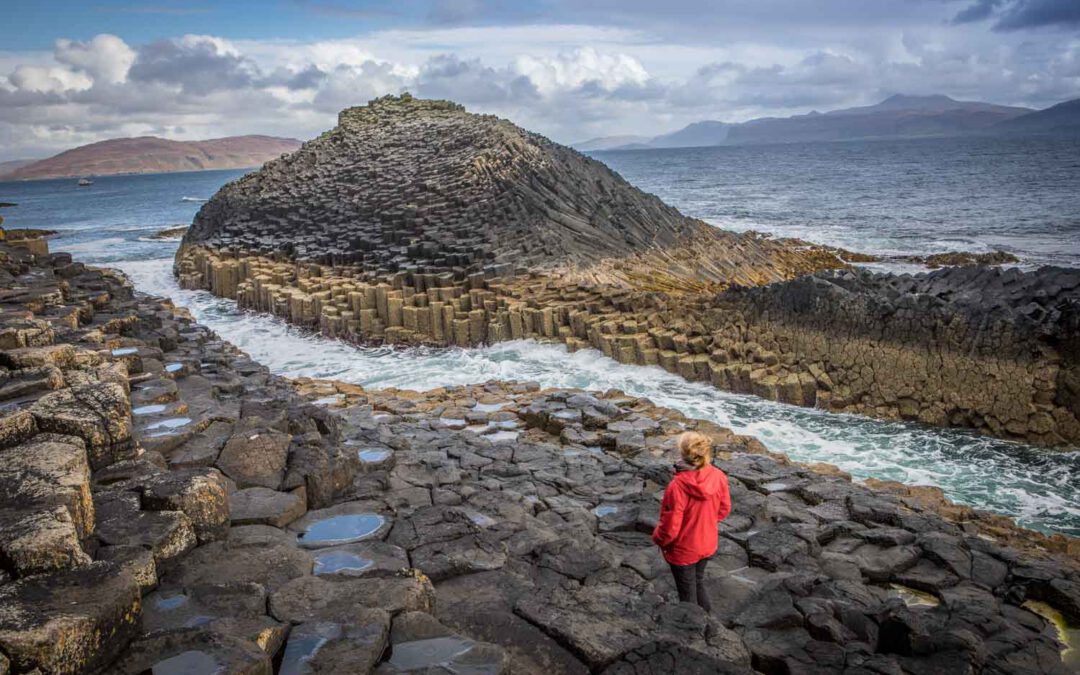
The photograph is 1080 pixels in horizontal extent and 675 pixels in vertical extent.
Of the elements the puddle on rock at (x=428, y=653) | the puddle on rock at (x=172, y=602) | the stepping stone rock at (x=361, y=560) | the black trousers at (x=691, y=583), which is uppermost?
the puddle on rock at (x=172, y=602)

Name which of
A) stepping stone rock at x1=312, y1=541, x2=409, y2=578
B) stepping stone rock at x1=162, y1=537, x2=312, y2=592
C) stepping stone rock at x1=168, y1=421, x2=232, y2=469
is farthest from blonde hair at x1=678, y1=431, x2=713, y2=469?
stepping stone rock at x1=168, y1=421, x2=232, y2=469

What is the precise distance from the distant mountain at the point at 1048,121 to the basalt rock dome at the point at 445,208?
161 meters

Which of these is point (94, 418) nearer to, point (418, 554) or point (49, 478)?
point (49, 478)

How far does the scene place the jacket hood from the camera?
4336 millimetres

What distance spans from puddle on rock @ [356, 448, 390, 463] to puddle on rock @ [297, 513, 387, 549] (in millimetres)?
1162

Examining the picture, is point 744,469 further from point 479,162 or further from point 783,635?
point 479,162

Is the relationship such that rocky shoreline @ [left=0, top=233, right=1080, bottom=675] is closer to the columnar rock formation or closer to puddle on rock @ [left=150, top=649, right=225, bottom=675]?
puddle on rock @ [left=150, top=649, right=225, bottom=675]

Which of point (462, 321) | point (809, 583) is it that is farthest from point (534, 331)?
point (809, 583)

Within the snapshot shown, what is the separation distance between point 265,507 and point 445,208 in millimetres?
16508

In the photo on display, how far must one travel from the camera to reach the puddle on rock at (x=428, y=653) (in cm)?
315

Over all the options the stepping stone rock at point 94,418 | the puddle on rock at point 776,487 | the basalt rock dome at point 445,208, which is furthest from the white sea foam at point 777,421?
the stepping stone rock at point 94,418

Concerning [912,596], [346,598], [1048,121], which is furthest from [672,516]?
[1048,121]

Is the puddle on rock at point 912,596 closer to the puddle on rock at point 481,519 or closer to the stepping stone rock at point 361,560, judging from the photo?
the puddle on rock at point 481,519

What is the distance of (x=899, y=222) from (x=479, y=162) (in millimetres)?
22305
